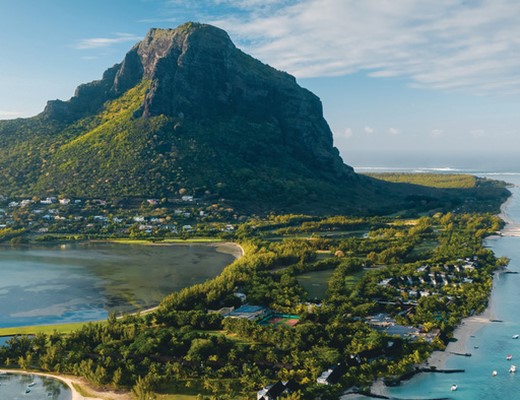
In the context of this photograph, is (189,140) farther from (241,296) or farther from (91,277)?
(241,296)

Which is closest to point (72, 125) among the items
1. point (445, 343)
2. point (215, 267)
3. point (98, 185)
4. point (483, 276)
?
point (98, 185)

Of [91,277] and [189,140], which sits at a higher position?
[189,140]

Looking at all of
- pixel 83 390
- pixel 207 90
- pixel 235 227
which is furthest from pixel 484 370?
pixel 207 90

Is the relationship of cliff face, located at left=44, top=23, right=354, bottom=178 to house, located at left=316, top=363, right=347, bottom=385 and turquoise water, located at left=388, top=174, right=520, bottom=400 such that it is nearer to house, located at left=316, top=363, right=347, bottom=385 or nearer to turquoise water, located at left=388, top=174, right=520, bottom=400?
turquoise water, located at left=388, top=174, right=520, bottom=400

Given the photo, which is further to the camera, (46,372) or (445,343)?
(445,343)

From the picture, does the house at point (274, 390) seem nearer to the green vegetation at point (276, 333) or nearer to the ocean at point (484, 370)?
the green vegetation at point (276, 333)

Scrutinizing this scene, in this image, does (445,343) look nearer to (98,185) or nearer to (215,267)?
(215,267)

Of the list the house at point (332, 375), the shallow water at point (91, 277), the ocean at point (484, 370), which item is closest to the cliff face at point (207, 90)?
the shallow water at point (91, 277)
